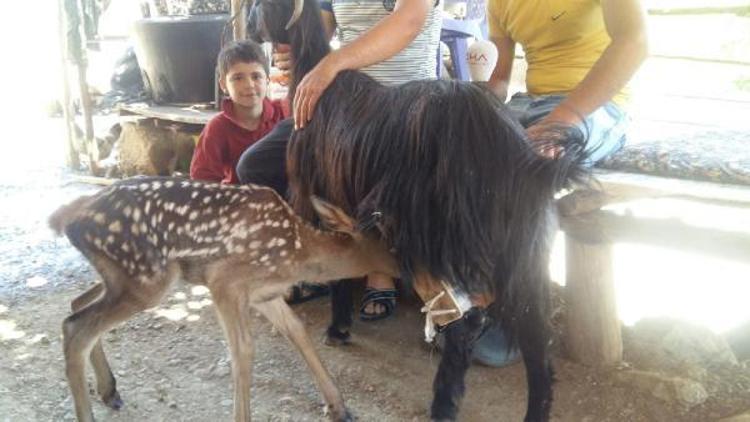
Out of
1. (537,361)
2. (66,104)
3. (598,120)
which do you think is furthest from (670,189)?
(66,104)

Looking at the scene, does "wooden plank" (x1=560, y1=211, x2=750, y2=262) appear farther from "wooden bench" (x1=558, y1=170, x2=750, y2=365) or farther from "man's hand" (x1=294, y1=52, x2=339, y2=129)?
"man's hand" (x1=294, y1=52, x2=339, y2=129)

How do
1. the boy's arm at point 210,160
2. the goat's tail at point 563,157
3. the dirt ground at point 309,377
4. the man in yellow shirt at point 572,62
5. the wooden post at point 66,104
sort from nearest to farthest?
the goat's tail at point 563,157 → the man in yellow shirt at point 572,62 → the dirt ground at point 309,377 → the boy's arm at point 210,160 → the wooden post at point 66,104

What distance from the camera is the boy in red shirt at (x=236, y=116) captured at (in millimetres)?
3451

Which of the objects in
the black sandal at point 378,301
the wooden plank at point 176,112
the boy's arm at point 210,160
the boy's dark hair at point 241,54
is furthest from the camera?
the wooden plank at point 176,112

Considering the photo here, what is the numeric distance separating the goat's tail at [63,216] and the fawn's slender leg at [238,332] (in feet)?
1.80

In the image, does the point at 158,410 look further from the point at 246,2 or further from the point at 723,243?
the point at 723,243

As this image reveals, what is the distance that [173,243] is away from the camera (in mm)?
2451

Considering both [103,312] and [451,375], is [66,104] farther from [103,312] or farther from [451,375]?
[451,375]

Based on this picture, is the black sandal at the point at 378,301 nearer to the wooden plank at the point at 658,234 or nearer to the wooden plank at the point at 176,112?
the wooden plank at the point at 658,234

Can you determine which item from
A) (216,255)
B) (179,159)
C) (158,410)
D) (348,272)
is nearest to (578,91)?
(348,272)

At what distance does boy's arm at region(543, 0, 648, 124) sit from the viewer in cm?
236

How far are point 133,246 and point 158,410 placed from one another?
0.70 meters

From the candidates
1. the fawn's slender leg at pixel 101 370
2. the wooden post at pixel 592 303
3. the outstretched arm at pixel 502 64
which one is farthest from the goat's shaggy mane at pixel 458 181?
the fawn's slender leg at pixel 101 370

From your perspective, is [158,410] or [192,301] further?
[192,301]
